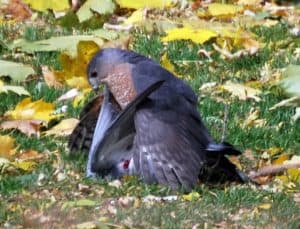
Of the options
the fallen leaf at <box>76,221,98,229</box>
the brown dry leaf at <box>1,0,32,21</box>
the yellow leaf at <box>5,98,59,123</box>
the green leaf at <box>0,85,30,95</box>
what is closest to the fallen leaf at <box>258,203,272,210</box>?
the fallen leaf at <box>76,221,98,229</box>

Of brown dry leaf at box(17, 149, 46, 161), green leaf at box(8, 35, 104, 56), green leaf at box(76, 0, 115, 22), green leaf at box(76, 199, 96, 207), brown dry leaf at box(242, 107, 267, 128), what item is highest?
green leaf at box(76, 0, 115, 22)

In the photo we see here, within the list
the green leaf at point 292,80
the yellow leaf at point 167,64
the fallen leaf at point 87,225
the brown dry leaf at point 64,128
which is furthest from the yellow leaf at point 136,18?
the fallen leaf at point 87,225

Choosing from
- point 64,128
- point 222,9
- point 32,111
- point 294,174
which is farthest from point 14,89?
point 222,9

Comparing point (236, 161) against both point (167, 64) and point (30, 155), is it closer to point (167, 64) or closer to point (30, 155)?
point (30, 155)

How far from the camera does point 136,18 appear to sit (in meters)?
7.46

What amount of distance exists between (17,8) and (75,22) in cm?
63

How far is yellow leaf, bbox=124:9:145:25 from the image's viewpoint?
739cm

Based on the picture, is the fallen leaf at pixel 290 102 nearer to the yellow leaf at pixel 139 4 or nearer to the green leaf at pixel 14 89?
the green leaf at pixel 14 89

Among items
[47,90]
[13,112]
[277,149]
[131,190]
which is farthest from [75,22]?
[131,190]

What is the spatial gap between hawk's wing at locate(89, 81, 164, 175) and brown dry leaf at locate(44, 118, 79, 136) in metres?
0.64

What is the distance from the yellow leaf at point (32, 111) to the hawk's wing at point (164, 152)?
1095mm

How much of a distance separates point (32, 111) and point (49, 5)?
7.21 feet

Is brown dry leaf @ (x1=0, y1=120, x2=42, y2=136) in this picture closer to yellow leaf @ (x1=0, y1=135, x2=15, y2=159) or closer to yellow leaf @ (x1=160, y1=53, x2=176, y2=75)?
yellow leaf @ (x1=0, y1=135, x2=15, y2=159)

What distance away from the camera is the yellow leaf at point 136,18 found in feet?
24.2
